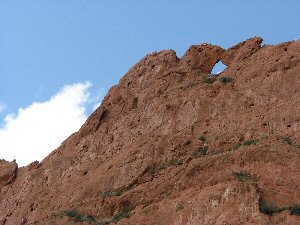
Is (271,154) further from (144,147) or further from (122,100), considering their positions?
(122,100)

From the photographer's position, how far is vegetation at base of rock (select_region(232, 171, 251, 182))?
2714 cm

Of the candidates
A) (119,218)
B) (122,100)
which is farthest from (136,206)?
(122,100)

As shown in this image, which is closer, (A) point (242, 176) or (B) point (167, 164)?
(A) point (242, 176)

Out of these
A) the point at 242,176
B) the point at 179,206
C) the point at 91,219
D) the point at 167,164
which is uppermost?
the point at 167,164

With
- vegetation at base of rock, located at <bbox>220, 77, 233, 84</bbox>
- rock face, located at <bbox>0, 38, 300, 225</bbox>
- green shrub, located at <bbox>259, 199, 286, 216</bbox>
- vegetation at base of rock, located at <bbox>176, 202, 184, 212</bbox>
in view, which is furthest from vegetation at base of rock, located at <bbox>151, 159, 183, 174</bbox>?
green shrub, located at <bbox>259, 199, 286, 216</bbox>

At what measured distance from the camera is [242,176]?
90.7 feet

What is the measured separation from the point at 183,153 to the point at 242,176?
20.9 feet

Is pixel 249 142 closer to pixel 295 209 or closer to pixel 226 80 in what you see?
pixel 295 209

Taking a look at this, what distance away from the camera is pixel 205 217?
24.7 m

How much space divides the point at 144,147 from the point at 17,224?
951 cm

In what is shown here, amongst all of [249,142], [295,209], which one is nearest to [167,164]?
[249,142]

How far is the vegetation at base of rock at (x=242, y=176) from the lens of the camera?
89.0ft

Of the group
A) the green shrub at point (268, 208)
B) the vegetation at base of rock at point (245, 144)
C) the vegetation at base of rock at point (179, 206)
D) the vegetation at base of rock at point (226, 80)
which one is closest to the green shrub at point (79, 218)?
the vegetation at base of rock at point (179, 206)

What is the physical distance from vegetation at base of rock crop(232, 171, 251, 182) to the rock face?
6cm
